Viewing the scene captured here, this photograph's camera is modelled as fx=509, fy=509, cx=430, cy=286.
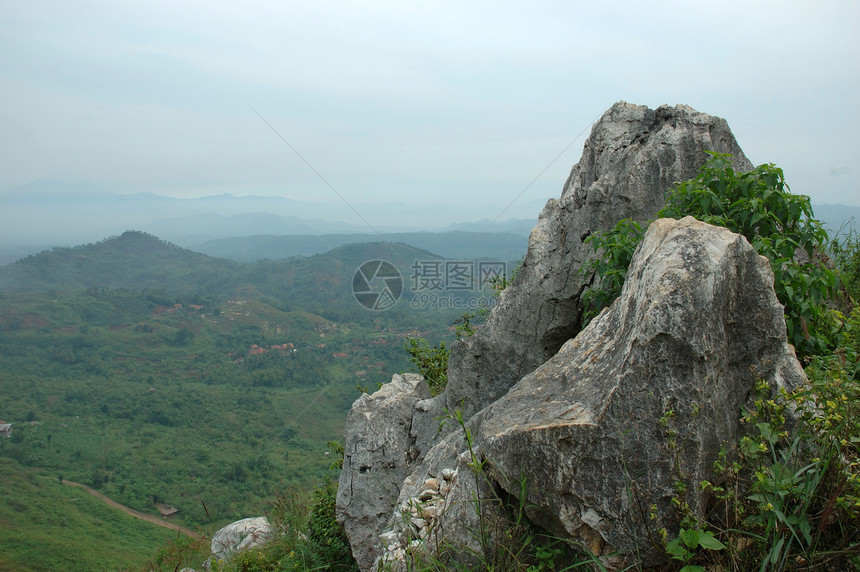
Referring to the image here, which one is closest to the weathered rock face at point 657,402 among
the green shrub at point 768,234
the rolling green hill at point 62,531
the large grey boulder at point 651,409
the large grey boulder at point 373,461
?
the large grey boulder at point 651,409

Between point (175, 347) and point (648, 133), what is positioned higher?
point (648, 133)

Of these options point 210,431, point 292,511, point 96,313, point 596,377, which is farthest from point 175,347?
point 596,377

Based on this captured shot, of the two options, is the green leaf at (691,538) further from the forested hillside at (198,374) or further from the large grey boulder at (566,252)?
the forested hillside at (198,374)

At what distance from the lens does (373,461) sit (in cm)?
857

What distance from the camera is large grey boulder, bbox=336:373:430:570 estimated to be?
26.1 feet

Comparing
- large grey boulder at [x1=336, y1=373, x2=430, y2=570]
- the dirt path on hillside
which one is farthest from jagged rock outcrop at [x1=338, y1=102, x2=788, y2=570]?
the dirt path on hillside

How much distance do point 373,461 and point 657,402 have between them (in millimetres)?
5917

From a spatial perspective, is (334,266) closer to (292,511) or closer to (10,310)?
(10,310)

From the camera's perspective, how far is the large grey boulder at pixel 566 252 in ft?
23.9

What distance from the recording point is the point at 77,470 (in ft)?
201

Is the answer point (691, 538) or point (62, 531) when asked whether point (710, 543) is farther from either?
point (62, 531)

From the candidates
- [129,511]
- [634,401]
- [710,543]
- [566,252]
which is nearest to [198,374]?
[129,511]

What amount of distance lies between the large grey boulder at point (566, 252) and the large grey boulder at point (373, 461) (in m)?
1.30

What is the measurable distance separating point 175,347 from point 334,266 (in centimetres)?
5216
